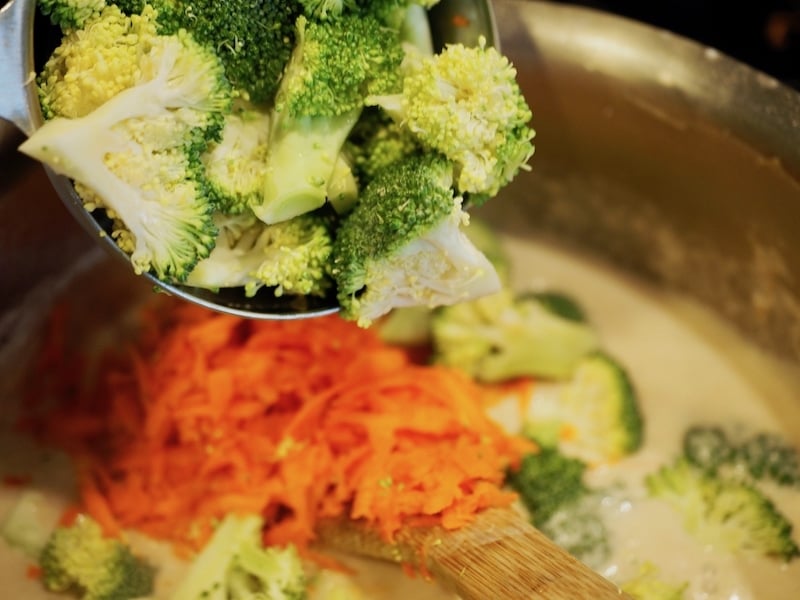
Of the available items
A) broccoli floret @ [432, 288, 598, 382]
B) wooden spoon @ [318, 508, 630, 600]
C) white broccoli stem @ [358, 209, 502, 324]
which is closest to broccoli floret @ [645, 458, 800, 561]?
broccoli floret @ [432, 288, 598, 382]

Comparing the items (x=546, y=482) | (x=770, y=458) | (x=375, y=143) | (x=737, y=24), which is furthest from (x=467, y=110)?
(x=737, y=24)

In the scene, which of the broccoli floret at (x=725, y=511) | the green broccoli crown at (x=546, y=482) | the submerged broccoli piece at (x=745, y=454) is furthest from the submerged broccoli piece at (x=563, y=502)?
the submerged broccoli piece at (x=745, y=454)

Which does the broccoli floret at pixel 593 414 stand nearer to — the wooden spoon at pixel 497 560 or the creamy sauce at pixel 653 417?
the creamy sauce at pixel 653 417

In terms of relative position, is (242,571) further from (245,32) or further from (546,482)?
(245,32)

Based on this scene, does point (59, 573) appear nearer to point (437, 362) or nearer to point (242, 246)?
point (242, 246)

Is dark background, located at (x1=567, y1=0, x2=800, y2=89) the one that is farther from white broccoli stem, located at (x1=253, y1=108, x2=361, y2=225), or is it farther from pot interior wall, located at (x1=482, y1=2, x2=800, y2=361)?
white broccoli stem, located at (x1=253, y1=108, x2=361, y2=225)

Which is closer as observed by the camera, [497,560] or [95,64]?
[95,64]
